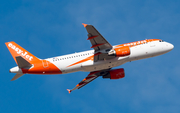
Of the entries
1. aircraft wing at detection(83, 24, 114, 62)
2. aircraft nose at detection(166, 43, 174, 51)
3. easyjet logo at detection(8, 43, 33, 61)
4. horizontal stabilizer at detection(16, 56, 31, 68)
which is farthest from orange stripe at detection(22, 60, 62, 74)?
aircraft nose at detection(166, 43, 174, 51)

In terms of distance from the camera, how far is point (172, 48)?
48.8 metres

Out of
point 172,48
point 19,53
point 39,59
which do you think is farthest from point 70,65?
point 172,48

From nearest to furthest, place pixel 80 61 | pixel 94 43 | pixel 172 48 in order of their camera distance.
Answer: pixel 94 43
pixel 80 61
pixel 172 48

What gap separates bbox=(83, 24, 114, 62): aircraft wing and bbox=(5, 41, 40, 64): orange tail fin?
1171 cm

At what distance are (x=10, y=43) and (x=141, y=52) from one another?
81.7 feet

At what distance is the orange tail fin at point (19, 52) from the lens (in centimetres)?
4669

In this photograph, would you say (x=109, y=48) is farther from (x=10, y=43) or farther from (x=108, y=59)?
(x=10, y=43)

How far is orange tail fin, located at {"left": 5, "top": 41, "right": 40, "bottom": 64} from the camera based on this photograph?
153 ft

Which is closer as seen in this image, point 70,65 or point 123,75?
point 70,65

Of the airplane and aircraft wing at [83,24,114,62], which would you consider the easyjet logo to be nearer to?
the airplane

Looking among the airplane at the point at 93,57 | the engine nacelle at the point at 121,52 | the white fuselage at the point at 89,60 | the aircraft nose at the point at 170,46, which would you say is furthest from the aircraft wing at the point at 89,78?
the aircraft nose at the point at 170,46

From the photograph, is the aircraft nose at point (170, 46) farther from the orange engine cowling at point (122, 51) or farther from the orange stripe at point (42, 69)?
the orange stripe at point (42, 69)

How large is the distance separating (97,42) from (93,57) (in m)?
3.71

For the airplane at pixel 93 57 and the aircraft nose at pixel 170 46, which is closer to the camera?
the airplane at pixel 93 57
